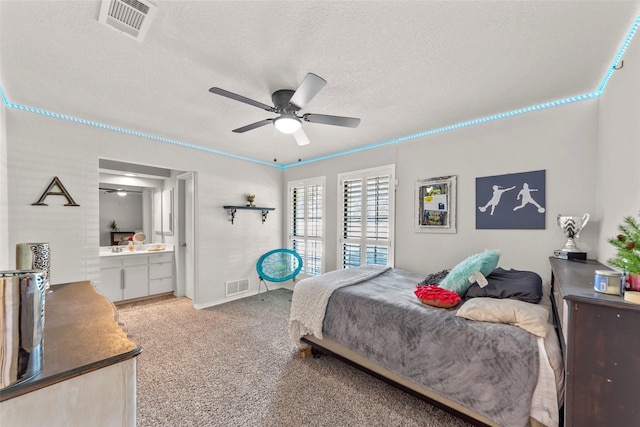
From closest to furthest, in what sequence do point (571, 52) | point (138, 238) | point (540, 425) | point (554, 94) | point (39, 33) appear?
point (540, 425) → point (39, 33) → point (571, 52) → point (554, 94) → point (138, 238)

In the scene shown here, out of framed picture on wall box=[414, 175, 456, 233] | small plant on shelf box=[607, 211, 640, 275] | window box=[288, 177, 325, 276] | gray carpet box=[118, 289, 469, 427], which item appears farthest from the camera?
window box=[288, 177, 325, 276]

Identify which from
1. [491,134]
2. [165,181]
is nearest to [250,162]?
[165,181]

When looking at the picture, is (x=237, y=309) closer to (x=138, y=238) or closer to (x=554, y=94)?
(x=138, y=238)

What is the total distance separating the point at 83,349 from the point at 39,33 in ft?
6.14

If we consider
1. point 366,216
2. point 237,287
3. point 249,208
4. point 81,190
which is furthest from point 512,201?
point 81,190

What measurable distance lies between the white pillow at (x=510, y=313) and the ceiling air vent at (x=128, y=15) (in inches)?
102

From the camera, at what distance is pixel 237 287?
175 inches

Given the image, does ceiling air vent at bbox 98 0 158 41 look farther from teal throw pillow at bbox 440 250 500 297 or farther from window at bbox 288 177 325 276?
window at bbox 288 177 325 276

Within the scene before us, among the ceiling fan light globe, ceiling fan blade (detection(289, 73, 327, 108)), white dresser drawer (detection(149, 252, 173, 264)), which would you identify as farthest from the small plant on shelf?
white dresser drawer (detection(149, 252, 173, 264))

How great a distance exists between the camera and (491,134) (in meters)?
2.79

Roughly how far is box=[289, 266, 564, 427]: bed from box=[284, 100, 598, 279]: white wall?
2.29 ft

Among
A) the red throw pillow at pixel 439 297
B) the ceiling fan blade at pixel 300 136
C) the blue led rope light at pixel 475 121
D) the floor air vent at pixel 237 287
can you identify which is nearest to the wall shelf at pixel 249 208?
the floor air vent at pixel 237 287

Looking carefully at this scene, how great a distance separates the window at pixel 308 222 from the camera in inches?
177

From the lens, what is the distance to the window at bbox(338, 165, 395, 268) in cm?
363
